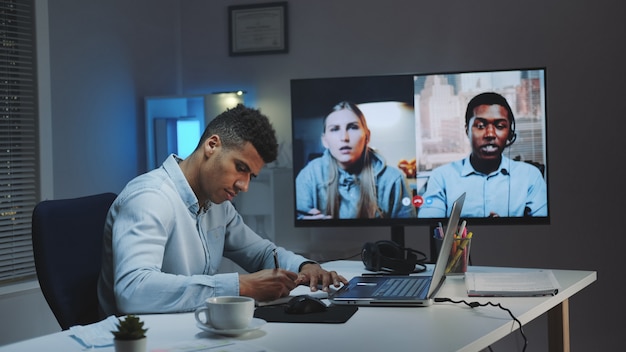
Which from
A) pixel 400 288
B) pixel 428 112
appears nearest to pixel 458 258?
pixel 400 288

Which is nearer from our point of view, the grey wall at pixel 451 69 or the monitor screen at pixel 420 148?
the monitor screen at pixel 420 148

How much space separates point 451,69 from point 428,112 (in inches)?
19.0

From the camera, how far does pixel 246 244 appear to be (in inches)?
98.5

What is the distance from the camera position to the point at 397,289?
6.72 feet

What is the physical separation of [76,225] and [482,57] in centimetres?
251

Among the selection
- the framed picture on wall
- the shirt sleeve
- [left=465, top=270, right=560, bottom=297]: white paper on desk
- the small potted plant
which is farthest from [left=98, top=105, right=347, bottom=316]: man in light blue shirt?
the framed picture on wall

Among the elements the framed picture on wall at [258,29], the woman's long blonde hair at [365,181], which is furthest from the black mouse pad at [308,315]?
the framed picture on wall at [258,29]

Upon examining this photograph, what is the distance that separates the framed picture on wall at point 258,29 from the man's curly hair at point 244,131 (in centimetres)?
219

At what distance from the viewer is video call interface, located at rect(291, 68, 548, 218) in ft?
11.8

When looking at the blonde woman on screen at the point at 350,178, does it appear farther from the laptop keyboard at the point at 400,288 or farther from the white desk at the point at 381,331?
the white desk at the point at 381,331

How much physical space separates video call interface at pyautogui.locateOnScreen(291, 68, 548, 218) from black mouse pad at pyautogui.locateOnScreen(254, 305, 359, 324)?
1932mm

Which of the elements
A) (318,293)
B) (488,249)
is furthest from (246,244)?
(488,249)

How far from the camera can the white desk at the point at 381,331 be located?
4.79 feet

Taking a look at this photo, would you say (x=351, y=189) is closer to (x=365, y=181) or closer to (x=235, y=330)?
(x=365, y=181)
